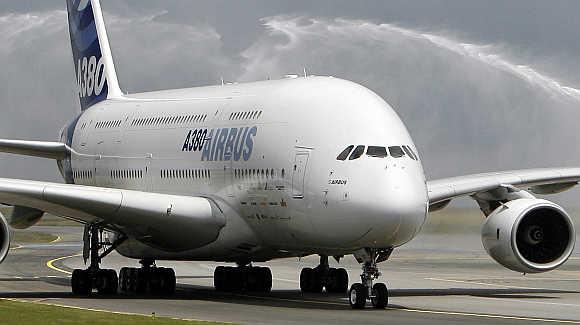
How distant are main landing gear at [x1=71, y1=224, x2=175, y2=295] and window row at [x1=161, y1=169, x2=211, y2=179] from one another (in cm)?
185

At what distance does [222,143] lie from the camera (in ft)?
101

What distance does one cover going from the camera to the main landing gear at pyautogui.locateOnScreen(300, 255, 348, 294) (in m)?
32.8

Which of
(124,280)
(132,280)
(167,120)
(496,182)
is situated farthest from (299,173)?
(167,120)

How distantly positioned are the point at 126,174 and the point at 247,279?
15.5 ft

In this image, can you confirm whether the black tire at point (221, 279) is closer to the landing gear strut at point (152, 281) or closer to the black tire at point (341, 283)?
the landing gear strut at point (152, 281)

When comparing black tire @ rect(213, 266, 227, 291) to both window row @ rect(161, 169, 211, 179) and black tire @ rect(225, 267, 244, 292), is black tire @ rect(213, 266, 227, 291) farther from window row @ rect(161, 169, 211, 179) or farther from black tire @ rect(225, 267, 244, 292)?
window row @ rect(161, 169, 211, 179)

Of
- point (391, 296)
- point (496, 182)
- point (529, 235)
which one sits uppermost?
point (496, 182)

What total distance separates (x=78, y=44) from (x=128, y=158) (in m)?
9.45

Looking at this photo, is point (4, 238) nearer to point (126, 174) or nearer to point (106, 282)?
point (106, 282)

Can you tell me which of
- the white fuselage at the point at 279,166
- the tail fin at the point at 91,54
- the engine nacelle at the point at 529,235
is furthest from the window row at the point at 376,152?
the tail fin at the point at 91,54

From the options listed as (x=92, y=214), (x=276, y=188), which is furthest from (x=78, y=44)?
(x=276, y=188)

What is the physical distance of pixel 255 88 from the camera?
103ft

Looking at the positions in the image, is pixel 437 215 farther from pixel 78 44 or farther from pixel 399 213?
pixel 399 213

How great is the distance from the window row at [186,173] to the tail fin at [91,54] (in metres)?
8.67
